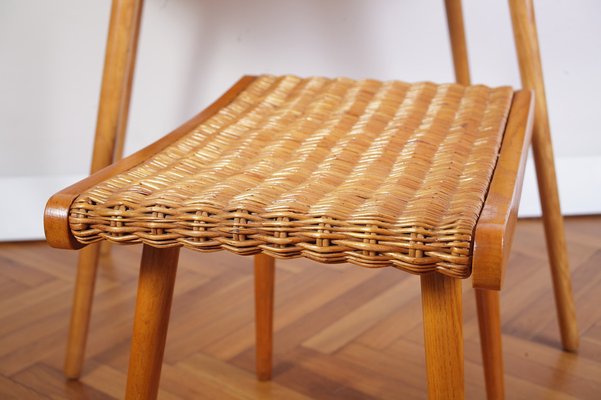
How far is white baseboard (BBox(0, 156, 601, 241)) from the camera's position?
1591 mm

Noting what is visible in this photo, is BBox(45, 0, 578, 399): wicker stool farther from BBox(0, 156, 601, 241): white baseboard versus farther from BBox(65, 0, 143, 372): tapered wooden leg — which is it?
BBox(0, 156, 601, 241): white baseboard

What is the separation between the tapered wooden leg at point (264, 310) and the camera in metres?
1.04

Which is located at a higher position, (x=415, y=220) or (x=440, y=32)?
(x=440, y=32)

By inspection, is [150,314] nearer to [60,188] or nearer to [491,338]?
[491,338]

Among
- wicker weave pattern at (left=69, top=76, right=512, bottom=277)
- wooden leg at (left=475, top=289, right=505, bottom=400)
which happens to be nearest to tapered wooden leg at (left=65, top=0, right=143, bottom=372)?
wicker weave pattern at (left=69, top=76, right=512, bottom=277)

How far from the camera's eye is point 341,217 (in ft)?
2.03

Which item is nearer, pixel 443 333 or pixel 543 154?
pixel 443 333

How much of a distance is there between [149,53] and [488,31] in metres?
0.65

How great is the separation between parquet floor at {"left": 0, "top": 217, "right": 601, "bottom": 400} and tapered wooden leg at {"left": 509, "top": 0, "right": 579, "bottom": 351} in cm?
11

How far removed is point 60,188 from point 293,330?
600 millimetres

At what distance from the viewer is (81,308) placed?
42.1 inches

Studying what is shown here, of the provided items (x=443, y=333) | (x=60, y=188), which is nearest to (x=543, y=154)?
(x=443, y=333)

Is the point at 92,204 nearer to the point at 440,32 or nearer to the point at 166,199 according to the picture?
the point at 166,199

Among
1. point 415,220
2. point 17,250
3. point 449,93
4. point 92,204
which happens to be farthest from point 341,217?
point 17,250
